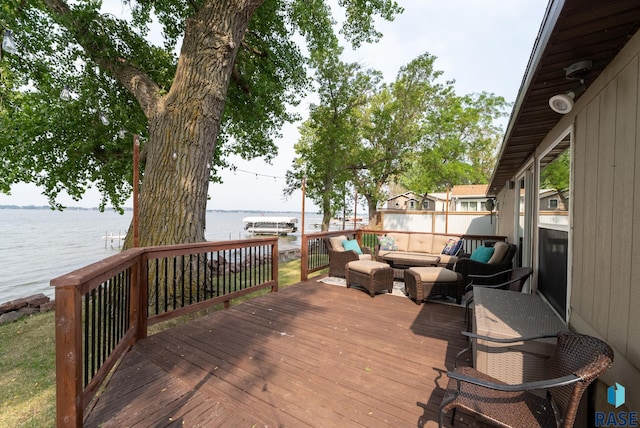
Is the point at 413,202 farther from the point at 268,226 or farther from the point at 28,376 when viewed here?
the point at 28,376

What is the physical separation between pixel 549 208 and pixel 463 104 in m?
13.4

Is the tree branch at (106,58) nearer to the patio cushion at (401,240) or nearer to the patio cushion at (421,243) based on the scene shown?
the patio cushion at (401,240)

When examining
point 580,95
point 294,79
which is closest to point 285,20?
point 294,79

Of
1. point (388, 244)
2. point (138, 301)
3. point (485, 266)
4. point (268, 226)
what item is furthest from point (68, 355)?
point (268, 226)

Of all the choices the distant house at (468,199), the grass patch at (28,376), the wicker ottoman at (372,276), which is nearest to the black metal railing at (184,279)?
the grass patch at (28,376)

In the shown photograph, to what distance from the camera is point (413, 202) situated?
27.4m

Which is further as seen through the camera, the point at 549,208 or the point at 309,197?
the point at 309,197

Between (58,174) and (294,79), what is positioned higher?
(294,79)

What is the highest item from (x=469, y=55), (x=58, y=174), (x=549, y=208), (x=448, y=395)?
(x=469, y=55)

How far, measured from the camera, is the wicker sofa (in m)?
6.19

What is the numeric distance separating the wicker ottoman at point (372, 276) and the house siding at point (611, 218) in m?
2.47

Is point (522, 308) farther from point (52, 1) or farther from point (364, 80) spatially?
point (364, 80)

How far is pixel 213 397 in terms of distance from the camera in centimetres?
196

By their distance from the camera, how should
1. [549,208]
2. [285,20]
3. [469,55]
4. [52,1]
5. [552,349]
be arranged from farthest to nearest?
[469,55], [285,20], [52,1], [549,208], [552,349]
